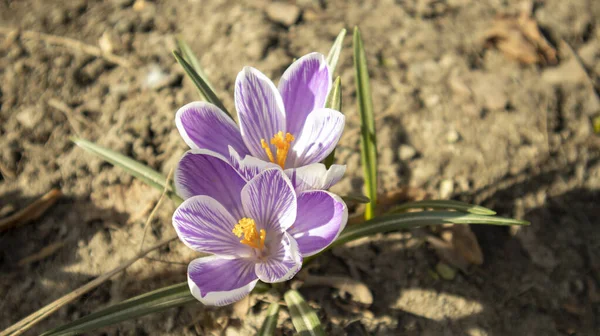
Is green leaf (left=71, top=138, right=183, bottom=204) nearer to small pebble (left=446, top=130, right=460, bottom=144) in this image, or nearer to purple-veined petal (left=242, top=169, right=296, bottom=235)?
purple-veined petal (left=242, top=169, right=296, bottom=235)

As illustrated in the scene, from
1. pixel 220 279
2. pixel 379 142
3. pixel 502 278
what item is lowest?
pixel 502 278

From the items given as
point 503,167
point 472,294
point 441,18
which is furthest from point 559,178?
point 441,18

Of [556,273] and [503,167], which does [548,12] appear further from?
[556,273]

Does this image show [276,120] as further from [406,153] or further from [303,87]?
[406,153]

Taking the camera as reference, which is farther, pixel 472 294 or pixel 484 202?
pixel 484 202

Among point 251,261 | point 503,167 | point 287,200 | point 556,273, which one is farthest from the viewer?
point 503,167

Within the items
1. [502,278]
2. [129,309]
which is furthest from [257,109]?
[502,278]
